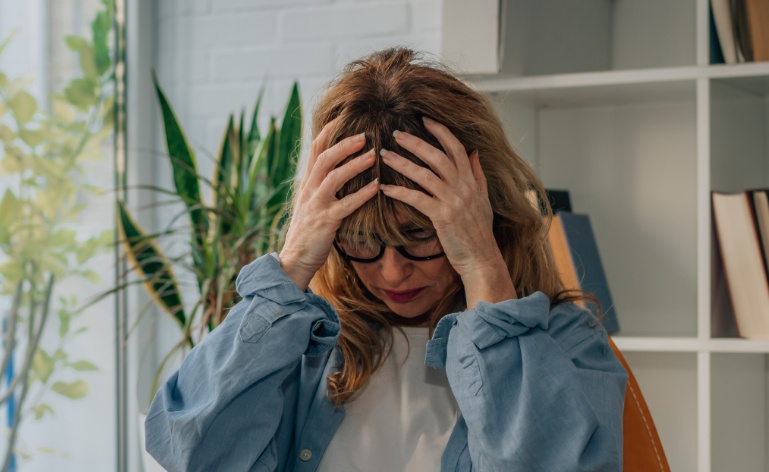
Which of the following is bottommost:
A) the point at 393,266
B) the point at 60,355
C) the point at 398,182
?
the point at 60,355

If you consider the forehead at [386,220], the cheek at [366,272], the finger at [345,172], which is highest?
the finger at [345,172]

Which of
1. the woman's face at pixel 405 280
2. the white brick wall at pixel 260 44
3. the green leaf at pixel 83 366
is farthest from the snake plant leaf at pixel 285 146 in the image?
the woman's face at pixel 405 280

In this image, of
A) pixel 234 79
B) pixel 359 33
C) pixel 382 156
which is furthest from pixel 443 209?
pixel 234 79

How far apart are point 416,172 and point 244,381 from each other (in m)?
0.34

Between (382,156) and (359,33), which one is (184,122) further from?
(382,156)

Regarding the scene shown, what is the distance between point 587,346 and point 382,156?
36cm

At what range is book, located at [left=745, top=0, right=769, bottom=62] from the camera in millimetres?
1800

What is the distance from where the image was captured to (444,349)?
3.99 feet

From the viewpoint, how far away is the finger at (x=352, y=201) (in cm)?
115

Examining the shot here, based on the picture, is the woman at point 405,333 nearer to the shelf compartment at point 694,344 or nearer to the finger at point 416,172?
the finger at point 416,172

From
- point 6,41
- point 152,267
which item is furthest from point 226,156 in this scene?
point 6,41

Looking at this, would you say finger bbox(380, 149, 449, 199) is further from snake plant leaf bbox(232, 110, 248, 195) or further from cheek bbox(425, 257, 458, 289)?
snake plant leaf bbox(232, 110, 248, 195)

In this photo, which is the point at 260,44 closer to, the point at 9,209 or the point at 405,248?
the point at 9,209

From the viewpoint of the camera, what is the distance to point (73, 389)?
8.02 feet
